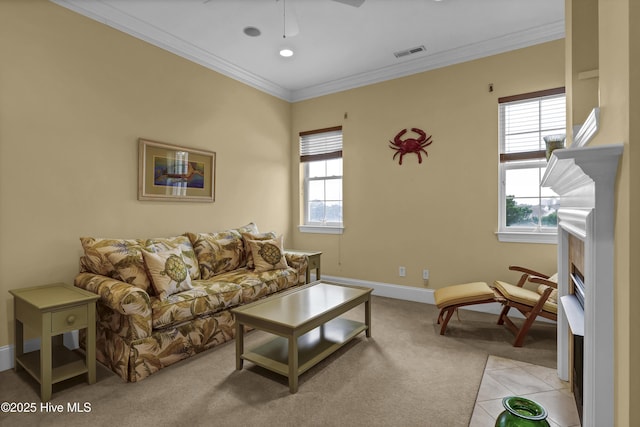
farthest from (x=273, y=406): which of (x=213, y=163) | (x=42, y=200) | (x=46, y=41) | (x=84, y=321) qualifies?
(x=46, y=41)

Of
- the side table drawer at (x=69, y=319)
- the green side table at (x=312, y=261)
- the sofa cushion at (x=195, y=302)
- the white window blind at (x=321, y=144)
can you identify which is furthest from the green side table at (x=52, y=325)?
the white window blind at (x=321, y=144)

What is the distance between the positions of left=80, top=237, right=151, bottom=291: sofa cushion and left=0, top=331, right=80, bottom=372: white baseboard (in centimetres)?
64

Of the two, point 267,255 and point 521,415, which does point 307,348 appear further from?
point 521,415

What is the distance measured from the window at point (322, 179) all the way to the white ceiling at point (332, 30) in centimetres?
103

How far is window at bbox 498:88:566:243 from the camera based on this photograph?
350cm

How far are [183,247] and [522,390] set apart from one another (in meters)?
3.06

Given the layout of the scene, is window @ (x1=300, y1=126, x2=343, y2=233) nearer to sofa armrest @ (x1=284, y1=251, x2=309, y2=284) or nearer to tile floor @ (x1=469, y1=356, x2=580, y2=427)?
sofa armrest @ (x1=284, y1=251, x2=309, y2=284)

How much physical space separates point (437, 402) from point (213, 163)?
3.37 m

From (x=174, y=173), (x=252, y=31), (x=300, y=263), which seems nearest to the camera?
(x=252, y=31)

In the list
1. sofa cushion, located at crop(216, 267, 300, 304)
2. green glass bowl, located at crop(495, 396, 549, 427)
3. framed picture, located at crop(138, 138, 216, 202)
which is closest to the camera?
green glass bowl, located at crop(495, 396, 549, 427)

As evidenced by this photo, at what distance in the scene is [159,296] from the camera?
105 inches

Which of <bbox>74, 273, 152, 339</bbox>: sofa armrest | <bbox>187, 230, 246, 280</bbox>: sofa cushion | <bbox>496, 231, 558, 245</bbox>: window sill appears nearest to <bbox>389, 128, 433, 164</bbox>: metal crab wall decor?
<bbox>496, 231, 558, 245</bbox>: window sill

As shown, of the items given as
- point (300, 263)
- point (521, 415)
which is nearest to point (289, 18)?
point (300, 263)

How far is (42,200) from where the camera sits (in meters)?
2.71
